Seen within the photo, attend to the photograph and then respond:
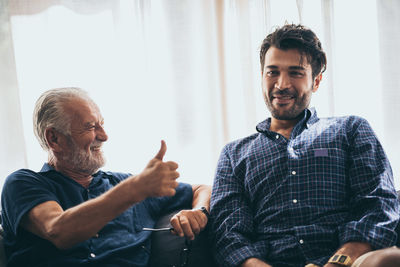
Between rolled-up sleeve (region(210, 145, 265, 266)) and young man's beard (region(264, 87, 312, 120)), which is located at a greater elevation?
young man's beard (region(264, 87, 312, 120))

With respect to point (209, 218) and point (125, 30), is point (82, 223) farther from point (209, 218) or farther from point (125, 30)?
point (125, 30)

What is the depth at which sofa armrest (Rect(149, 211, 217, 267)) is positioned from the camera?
5.17ft

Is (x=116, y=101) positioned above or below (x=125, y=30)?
below

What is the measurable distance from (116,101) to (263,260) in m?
1.23

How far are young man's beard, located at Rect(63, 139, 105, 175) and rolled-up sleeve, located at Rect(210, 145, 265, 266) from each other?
1.77ft

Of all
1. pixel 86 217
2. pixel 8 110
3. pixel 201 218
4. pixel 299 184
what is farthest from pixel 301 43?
pixel 8 110

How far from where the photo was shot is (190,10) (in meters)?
2.22

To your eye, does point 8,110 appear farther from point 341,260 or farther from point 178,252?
point 341,260

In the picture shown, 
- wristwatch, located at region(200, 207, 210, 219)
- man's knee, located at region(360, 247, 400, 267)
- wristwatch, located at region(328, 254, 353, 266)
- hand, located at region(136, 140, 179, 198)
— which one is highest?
hand, located at region(136, 140, 179, 198)

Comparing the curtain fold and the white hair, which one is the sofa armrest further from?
the curtain fold

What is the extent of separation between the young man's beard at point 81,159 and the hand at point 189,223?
424 mm

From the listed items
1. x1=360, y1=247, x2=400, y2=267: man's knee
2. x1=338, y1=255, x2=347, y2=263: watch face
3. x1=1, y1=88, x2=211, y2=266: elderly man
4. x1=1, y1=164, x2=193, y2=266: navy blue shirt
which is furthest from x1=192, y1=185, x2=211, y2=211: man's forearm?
x1=360, y1=247, x2=400, y2=267: man's knee

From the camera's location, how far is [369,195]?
1.43 metres

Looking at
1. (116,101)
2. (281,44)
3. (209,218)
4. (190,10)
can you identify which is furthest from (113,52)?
(209,218)
